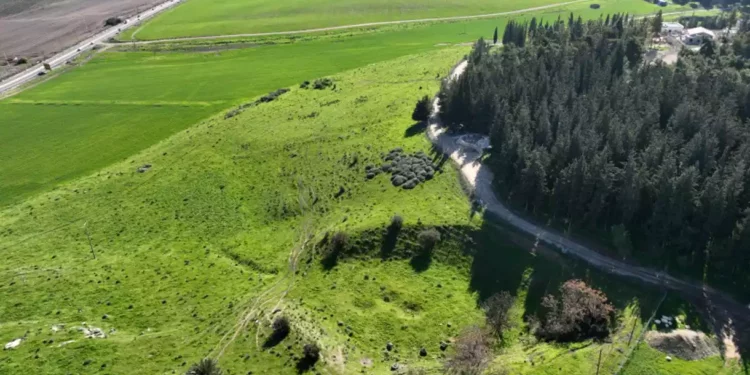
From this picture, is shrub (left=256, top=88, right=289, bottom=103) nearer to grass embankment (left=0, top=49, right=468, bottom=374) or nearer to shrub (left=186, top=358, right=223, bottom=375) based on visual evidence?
grass embankment (left=0, top=49, right=468, bottom=374)

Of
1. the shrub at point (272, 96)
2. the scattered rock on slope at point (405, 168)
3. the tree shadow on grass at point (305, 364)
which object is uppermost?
the shrub at point (272, 96)

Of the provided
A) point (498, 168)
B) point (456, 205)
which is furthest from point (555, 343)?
point (498, 168)

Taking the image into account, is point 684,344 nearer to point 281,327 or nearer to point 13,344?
point 281,327

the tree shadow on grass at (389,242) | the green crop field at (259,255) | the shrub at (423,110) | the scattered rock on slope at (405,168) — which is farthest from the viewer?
the shrub at (423,110)

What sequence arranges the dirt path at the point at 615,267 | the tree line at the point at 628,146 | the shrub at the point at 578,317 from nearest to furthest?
the shrub at the point at 578,317 < the dirt path at the point at 615,267 < the tree line at the point at 628,146

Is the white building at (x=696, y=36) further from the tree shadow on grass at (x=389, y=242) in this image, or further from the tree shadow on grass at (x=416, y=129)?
the tree shadow on grass at (x=389, y=242)

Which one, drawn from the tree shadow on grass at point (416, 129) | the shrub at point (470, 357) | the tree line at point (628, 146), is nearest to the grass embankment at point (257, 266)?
the tree shadow on grass at point (416, 129)

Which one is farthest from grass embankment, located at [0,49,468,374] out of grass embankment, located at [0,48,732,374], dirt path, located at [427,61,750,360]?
dirt path, located at [427,61,750,360]

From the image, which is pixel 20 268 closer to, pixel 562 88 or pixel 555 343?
pixel 555 343
